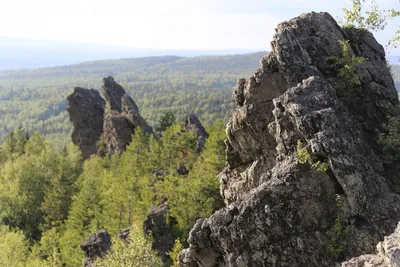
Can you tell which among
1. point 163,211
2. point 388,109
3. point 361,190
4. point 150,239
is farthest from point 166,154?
point 361,190

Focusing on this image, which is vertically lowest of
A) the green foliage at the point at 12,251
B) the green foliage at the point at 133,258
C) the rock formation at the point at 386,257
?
the green foliage at the point at 12,251

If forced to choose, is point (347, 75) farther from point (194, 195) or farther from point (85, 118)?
point (85, 118)

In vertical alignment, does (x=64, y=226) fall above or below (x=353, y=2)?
below

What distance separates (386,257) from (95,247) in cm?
3330

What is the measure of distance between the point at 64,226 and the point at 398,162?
55.9 meters

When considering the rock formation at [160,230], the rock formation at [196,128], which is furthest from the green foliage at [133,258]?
the rock formation at [196,128]

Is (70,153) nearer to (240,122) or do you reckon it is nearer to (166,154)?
(166,154)

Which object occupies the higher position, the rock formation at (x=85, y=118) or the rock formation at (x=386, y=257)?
the rock formation at (x=386, y=257)

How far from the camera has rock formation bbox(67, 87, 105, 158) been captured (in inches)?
4087

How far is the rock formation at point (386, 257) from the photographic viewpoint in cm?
1193

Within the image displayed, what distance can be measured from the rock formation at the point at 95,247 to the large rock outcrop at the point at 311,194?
21.2 metres

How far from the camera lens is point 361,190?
18.1 metres

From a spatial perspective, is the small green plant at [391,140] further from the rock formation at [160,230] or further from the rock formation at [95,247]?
the rock formation at [95,247]

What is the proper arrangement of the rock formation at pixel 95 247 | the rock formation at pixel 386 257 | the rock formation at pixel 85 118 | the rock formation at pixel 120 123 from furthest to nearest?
the rock formation at pixel 85 118 < the rock formation at pixel 120 123 < the rock formation at pixel 95 247 < the rock formation at pixel 386 257
